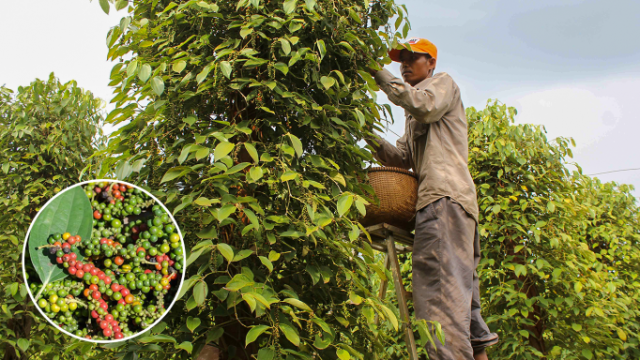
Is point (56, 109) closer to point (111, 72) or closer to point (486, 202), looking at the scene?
point (111, 72)

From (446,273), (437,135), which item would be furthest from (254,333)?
(437,135)

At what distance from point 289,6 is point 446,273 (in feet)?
3.75

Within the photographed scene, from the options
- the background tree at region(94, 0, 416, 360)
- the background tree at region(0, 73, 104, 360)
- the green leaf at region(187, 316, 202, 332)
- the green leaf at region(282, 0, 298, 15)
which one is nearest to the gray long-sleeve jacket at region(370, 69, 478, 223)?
the background tree at region(94, 0, 416, 360)

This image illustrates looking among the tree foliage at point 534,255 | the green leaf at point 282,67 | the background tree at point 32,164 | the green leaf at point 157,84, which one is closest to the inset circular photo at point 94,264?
the green leaf at point 157,84

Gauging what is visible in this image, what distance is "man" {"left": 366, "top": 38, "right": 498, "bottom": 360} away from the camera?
174 cm

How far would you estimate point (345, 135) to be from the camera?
60.7 inches

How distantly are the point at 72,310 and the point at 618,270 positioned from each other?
17.9 feet

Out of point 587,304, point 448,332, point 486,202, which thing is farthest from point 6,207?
point 587,304

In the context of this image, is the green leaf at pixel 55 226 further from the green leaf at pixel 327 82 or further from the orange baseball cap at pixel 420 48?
the orange baseball cap at pixel 420 48

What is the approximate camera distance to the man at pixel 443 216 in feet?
5.72

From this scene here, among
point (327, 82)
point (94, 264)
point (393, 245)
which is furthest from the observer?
point (393, 245)

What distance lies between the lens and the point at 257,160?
3.97ft

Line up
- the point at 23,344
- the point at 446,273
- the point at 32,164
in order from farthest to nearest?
the point at 32,164
the point at 23,344
the point at 446,273

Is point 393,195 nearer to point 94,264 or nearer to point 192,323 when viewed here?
point 192,323
